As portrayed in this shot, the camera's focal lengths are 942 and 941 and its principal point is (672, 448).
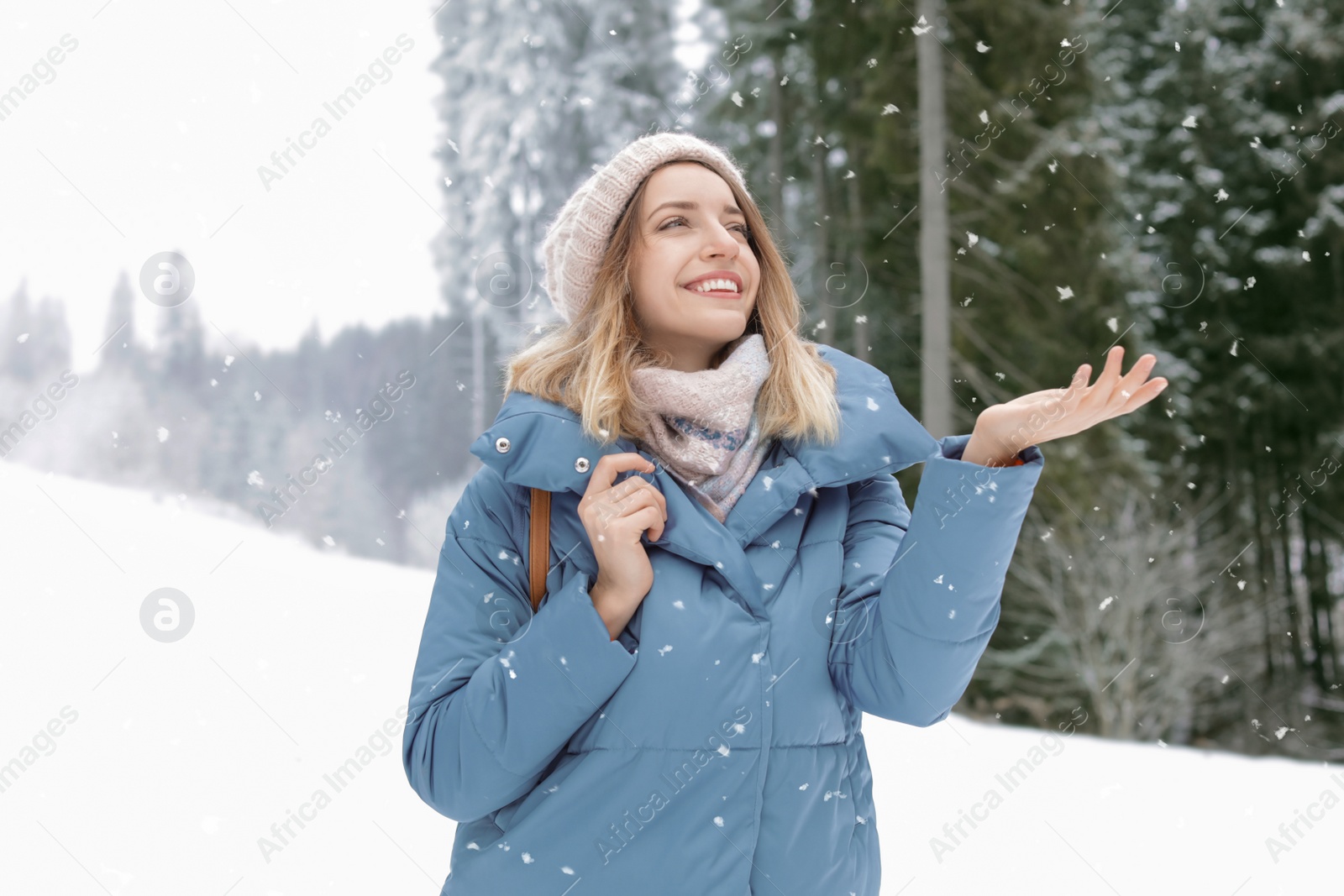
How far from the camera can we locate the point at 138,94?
9820 mm

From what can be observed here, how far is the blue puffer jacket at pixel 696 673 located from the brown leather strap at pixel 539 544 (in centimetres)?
2

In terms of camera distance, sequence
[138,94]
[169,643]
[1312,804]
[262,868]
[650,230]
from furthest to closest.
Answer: [138,94], [169,643], [1312,804], [262,868], [650,230]

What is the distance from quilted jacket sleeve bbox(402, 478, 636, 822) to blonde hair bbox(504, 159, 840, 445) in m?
0.25

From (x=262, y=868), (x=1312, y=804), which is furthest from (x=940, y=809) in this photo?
(x=262, y=868)

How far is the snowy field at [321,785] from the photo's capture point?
163 inches

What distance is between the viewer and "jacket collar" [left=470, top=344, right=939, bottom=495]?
151 cm

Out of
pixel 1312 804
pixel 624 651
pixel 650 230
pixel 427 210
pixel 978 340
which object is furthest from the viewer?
pixel 427 210

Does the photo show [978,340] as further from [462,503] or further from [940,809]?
[462,503]

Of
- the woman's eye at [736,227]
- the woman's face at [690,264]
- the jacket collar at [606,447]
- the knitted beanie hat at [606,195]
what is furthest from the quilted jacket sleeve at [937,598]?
the knitted beanie hat at [606,195]

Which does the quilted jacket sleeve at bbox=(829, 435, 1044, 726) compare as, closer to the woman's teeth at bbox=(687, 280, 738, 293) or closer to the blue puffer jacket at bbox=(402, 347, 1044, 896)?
the blue puffer jacket at bbox=(402, 347, 1044, 896)

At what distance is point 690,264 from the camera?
66.9 inches

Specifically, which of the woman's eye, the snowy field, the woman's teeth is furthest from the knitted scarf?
the snowy field

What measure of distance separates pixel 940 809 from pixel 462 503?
392cm

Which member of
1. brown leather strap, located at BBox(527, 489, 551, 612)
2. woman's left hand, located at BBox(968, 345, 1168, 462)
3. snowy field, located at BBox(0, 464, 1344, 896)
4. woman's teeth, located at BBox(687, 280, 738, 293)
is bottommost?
snowy field, located at BBox(0, 464, 1344, 896)
